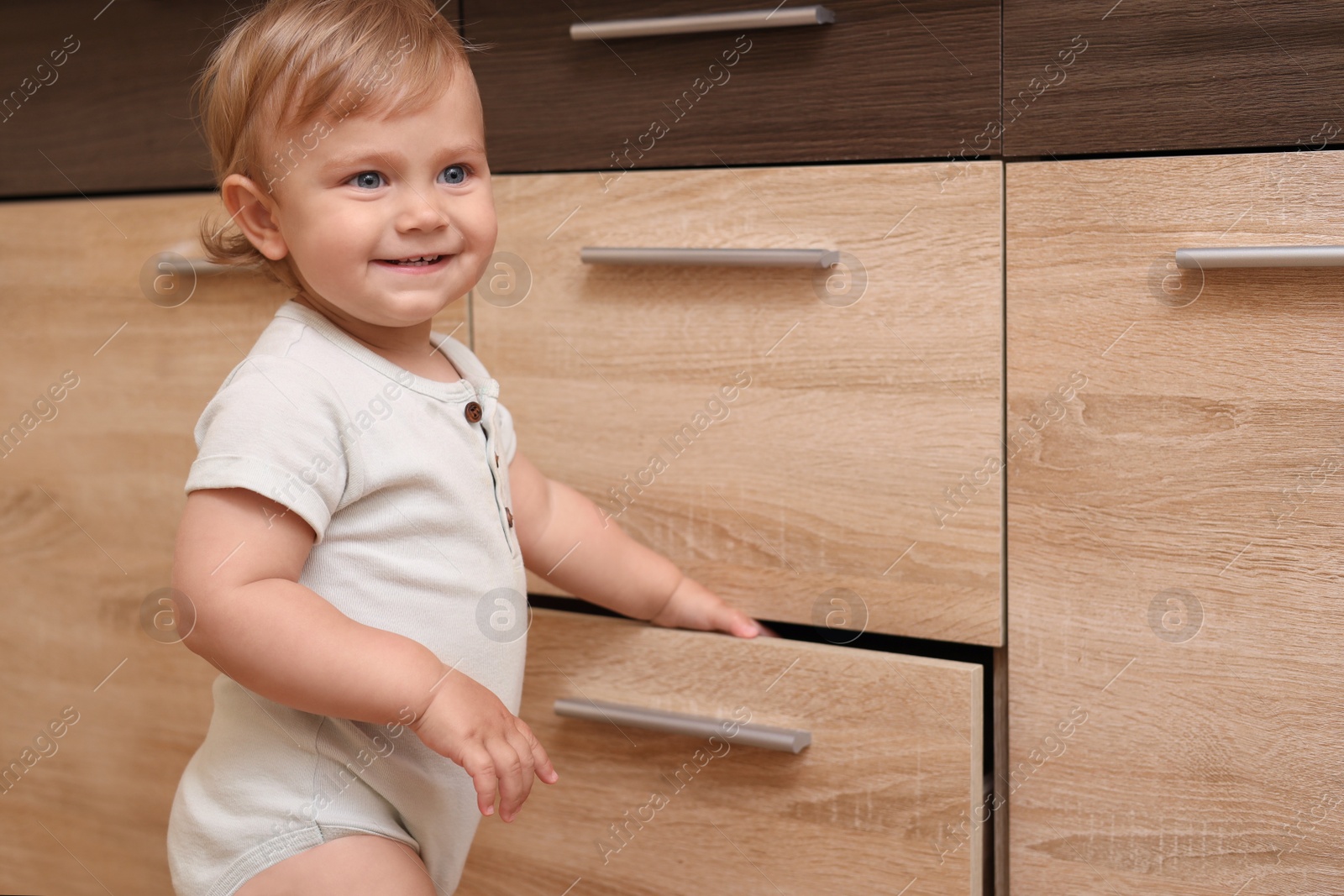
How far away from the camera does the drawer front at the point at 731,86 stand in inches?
27.5

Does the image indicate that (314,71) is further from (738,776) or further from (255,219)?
(738,776)

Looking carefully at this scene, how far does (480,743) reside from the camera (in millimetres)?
592

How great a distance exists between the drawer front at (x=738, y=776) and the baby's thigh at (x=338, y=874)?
0.66 feet

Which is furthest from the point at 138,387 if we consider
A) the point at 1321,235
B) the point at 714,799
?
the point at 1321,235

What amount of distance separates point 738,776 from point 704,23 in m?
0.50

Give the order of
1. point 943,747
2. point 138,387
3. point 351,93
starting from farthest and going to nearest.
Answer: point 138,387 → point 943,747 → point 351,93

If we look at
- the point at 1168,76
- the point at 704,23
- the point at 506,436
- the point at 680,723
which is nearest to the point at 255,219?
the point at 506,436

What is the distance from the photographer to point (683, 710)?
0.80m

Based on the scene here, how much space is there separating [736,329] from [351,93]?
0.95ft

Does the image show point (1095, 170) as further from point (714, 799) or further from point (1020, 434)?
point (714, 799)

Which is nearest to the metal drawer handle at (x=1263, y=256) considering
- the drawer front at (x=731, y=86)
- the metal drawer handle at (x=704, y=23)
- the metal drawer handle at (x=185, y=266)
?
the drawer front at (x=731, y=86)

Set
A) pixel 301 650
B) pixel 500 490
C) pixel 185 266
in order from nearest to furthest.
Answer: pixel 301 650, pixel 500 490, pixel 185 266

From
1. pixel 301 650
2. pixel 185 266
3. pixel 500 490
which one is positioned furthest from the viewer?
pixel 185 266

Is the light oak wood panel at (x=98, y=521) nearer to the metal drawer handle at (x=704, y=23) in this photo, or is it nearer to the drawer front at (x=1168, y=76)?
the metal drawer handle at (x=704, y=23)
